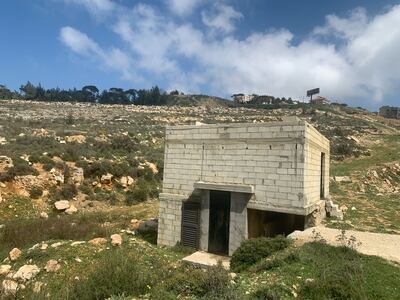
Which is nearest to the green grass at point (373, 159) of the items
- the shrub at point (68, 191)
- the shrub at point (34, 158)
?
the shrub at point (68, 191)

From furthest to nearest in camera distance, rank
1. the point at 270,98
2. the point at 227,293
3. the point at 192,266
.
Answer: the point at 270,98 → the point at 192,266 → the point at 227,293

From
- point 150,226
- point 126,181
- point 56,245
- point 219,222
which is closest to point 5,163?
point 126,181

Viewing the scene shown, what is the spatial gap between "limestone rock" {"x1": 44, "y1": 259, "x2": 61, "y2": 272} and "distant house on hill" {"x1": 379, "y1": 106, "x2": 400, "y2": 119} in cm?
12423

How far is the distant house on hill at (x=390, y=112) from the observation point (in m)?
119

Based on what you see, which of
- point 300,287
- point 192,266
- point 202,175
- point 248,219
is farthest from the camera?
point 202,175

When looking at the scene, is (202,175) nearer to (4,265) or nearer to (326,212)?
(326,212)

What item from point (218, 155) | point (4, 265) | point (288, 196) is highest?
point (218, 155)

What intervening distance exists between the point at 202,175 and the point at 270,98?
10758 centimetres

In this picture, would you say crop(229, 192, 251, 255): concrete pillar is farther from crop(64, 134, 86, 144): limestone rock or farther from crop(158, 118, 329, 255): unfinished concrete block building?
crop(64, 134, 86, 144): limestone rock

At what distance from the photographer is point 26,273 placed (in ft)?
35.8

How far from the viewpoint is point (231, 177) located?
13703mm

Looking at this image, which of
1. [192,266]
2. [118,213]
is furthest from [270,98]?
[192,266]

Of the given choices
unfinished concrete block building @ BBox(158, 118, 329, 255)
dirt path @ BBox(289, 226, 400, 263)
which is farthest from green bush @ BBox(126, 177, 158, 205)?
dirt path @ BBox(289, 226, 400, 263)

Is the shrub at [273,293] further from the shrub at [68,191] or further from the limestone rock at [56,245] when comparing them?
the shrub at [68,191]
